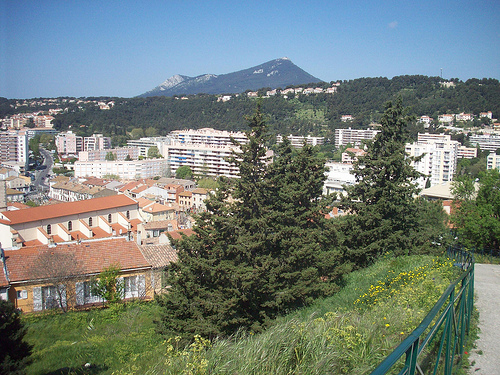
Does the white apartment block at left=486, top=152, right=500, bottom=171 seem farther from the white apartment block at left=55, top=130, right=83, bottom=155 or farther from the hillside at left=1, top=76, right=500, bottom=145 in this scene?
the white apartment block at left=55, top=130, right=83, bottom=155

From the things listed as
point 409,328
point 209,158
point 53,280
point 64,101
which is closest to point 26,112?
point 64,101

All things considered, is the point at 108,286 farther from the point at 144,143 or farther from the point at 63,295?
the point at 144,143

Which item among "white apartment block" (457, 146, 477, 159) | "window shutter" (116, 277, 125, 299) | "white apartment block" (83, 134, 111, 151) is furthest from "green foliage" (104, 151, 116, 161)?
"window shutter" (116, 277, 125, 299)

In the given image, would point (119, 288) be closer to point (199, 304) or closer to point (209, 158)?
point (199, 304)

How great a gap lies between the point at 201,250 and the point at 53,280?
5.51 m

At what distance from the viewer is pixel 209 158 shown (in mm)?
73938

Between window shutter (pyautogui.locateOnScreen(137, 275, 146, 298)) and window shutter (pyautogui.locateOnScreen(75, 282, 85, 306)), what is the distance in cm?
171

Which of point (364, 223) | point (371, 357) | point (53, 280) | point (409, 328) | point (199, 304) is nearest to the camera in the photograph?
point (371, 357)

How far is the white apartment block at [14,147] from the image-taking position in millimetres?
83619

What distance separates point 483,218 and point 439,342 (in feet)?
39.6

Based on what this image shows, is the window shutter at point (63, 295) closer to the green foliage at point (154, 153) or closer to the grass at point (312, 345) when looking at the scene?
the grass at point (312, 345)

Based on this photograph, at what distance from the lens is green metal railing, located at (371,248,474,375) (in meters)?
1.93

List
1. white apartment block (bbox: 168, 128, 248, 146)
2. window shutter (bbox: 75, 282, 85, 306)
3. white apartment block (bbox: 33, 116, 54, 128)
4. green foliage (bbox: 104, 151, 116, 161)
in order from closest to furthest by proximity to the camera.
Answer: window shutter (bbox: 75, 282, 85, 306)
green foliage (bbox: 104, 151, 116, 161)
white apartment block (bbox: 168, 128, 248, 146)
white apartment block (bbox: 33, 116, 54, 128)

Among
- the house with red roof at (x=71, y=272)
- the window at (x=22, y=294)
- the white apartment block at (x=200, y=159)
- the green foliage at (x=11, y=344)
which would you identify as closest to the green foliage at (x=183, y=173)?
the white apartment block at (x=200, y=159)
